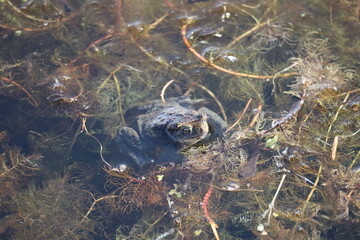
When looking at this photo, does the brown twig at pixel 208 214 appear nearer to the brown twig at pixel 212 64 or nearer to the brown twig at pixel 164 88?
the brown twig at pixel 164 88

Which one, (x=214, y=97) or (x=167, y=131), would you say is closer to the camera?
(x=167, y=131)

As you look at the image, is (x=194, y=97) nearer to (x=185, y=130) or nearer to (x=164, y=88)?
(x=164, y=88)

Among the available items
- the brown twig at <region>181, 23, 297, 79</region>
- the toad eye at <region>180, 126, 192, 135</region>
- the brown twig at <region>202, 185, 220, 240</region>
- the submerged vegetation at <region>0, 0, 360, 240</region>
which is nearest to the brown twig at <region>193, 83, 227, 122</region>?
the submerged vegetation at <region>0, 0, 360, 240</region>

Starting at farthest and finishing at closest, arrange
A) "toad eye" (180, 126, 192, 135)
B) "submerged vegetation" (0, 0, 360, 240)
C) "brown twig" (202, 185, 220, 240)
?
"toad eye" (180, 126, 192, 135) → "submerged vegetation" (0, 0, 360, 240) → "brown twig" (202, 185, 220, 240)

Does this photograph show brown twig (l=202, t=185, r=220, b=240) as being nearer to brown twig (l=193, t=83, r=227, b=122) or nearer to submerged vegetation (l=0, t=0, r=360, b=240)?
submerged vegetation (l=0, t=0, r=360, b=240)

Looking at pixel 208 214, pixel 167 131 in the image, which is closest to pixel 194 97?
pixel 167 131

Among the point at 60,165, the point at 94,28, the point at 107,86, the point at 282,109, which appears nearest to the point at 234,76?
the point at 282,109

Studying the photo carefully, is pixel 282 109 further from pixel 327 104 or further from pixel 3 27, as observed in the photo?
pixel 3 27
